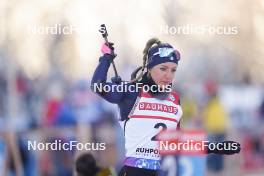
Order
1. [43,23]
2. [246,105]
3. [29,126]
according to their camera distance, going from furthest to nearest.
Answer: [246,105] < [29,126] < [43,23]

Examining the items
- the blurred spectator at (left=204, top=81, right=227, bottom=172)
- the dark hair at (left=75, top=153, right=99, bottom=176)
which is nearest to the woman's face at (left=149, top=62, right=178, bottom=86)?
the blurred spectator at (left=204, top=81, right=227, bottom=172)

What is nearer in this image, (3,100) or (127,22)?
(127,22)

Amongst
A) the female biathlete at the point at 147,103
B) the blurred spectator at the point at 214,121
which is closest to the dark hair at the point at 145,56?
the female biathlete at the point at 147,103

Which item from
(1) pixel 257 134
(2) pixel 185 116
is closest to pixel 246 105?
(1) pixel 257 134

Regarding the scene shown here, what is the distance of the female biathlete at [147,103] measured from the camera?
573cm

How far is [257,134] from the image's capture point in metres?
6.50

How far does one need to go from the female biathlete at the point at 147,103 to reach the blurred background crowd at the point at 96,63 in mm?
55

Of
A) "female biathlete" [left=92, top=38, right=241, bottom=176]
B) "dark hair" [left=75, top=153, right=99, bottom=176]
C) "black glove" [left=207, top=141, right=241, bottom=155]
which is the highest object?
"female biathlete" [left=92, top=38, right=241, bottom=176]

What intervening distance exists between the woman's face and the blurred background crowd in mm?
48

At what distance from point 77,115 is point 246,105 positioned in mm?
1076

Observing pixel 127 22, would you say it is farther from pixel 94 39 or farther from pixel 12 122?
pixel 12 122

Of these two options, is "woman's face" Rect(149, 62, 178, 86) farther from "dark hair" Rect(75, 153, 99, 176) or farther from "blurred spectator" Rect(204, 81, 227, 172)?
"dark hair" Rect(75, 153, 99, 176)

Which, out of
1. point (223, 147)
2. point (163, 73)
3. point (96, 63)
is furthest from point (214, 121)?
point (96, 63)

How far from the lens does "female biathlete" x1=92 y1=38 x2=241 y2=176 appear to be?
5.73 meters
